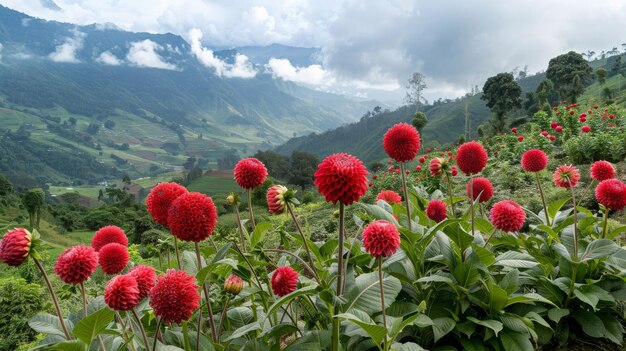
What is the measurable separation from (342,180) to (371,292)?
113cm

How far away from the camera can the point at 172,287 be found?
7.59ft

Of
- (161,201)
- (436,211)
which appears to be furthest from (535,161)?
(161,201)

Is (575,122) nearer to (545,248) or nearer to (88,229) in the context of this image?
(545,248)

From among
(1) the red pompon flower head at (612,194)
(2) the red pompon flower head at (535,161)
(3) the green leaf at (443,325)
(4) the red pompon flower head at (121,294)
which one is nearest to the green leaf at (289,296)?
(4) the red pompon flower head at (121,294)

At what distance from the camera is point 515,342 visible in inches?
121

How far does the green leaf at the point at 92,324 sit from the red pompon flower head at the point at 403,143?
2651 millimetres

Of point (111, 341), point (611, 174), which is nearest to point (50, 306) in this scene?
point (111, 341)

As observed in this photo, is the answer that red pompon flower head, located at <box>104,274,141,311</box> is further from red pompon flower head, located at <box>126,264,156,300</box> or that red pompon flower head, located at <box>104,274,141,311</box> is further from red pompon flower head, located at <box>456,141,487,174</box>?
red pompon flower head, located at <box>456,141,487,174</box>

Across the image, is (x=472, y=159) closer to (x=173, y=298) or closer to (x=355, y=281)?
(x=355, y=281)

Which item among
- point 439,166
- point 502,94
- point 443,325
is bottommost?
point 443,325

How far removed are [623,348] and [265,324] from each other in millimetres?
3387

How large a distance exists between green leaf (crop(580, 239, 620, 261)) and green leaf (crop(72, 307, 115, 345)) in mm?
3916

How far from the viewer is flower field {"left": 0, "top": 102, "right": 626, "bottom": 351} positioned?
247 centimetres

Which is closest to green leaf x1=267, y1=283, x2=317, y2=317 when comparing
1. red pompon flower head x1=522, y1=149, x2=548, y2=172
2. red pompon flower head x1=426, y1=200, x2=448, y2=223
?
red pompon flower head x1=426, y1=200, x2=448, y2=223
